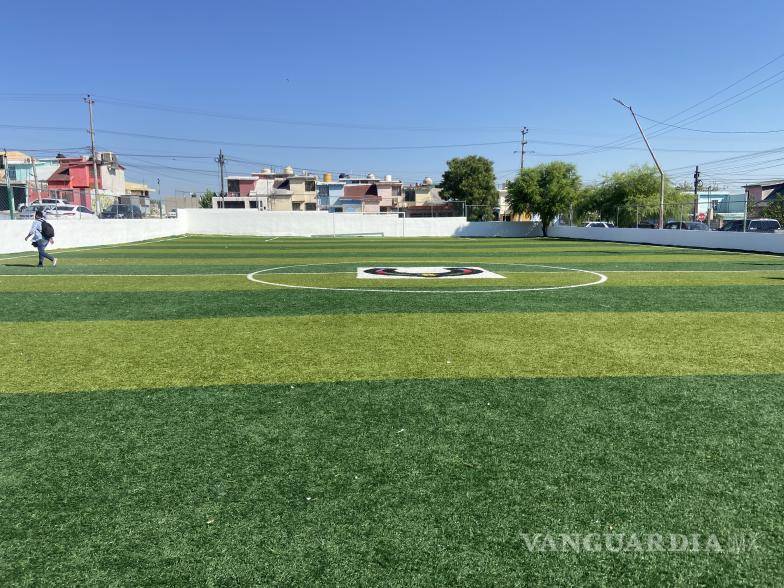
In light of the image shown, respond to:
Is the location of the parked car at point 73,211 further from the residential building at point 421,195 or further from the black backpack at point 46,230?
the residential building at point 421,195

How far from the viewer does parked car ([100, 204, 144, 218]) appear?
3758 centimetres

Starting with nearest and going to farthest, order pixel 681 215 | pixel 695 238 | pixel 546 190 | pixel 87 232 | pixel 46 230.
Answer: pixel 46 230
pixel 87 232
pixel 695 238
pixel 681 215
pixel 546 190

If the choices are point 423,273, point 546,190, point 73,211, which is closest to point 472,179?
point 546,190

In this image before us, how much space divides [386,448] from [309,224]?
4977 centimetres

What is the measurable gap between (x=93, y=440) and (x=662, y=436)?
14.3 ft

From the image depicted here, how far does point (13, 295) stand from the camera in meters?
12.2

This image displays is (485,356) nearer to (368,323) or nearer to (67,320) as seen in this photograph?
(368,323)

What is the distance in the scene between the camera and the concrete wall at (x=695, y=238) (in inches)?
1042

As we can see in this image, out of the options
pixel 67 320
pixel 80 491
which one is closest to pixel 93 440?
pixel 80 491

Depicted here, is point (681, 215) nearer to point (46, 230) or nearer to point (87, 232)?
point (87, 232)

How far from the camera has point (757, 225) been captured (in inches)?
1380

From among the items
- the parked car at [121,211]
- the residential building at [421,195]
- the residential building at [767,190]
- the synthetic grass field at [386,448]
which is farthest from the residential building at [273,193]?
the synthetic grass field at [386,448]

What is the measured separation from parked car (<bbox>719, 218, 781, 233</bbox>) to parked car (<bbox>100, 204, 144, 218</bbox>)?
3634 centimetres

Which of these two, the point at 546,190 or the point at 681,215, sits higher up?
the point at 546,190
